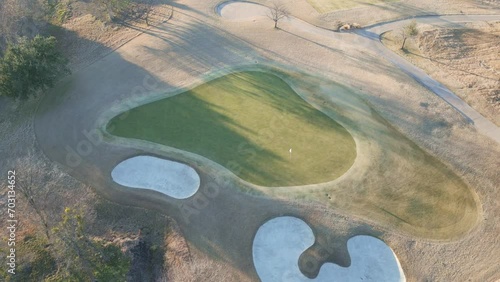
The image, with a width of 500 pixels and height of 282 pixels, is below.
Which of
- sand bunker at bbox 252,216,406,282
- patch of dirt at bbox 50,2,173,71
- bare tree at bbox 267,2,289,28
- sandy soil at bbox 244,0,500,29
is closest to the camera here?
sand bunker at bbox 252,216,406,282

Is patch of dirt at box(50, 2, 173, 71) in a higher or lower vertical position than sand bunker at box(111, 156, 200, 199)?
higher

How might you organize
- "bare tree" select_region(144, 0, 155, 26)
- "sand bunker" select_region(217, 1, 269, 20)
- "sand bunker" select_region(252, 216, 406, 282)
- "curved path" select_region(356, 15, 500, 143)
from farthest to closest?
1. "sand bunker" select_region(217, 1, 269, 20)
2. "bare tree" select_region(144, 0, 155, 26)
3. "curved path" select_region(356, 15, 500, 143)
4. "sand bunker" select_region(252, 216, 406, 282)

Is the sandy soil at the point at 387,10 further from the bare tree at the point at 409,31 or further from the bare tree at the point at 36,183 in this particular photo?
the bare tree at the point at 36,183

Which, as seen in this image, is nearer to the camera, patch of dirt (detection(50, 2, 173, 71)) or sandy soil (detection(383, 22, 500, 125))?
sandy soil (detection(383, 22, 500, 125))

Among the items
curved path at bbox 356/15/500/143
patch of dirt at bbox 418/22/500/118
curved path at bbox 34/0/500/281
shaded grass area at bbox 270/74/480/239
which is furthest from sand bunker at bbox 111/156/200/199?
patch of dirt at bbox 418/22/500/118

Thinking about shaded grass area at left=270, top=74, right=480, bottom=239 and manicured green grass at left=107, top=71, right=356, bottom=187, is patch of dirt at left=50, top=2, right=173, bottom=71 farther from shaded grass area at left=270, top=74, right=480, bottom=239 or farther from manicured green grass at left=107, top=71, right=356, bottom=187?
shaded grass area at left=270, top=74, right=480, bottom=239

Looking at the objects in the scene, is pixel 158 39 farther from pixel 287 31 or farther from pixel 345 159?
pixel 345 159

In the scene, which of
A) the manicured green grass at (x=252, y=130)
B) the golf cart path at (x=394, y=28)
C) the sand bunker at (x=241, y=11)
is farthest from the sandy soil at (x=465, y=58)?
the sand bunker at (x=241, y=11)
